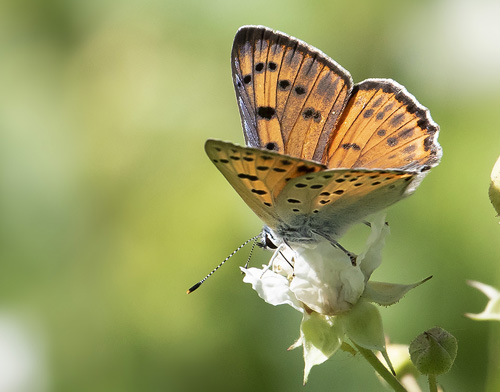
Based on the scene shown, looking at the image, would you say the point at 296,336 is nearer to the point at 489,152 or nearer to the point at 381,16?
the point at 489,152

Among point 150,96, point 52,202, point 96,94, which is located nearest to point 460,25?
point 150,96

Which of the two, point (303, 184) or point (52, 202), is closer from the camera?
point (303, 184)

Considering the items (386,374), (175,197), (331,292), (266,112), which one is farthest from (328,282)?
(175,197)

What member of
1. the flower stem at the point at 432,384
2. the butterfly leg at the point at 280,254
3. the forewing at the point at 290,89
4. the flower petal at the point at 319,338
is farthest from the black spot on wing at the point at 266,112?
the flower stem at the point at 432,384

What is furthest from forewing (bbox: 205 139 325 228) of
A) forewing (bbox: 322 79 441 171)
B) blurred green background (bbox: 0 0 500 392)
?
blurred green background (bbox: 0 0 500 392)

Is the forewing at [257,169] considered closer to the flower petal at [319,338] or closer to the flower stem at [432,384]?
the flower petal at [319,338]

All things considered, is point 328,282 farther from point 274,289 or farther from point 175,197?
point 175,197
